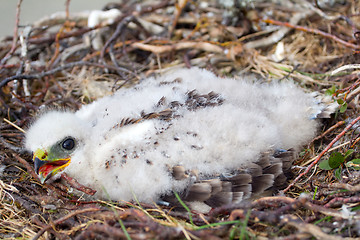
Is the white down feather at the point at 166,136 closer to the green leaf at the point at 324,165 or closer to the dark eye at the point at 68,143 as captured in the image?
the dark eye at the point at 68,143

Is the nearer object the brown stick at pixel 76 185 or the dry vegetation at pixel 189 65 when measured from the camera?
the dry vegetation at pixel 189 65

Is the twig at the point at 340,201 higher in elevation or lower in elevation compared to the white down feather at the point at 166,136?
lower

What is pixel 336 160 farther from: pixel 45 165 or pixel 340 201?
pixel 45 165

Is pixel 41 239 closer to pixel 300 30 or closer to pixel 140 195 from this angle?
pixel 140 195

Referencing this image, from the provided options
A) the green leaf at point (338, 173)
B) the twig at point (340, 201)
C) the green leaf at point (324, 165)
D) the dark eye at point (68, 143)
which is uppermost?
the dark eye at point (68, 143)

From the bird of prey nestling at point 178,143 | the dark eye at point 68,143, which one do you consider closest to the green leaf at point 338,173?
the bird of prey nestling at point 178,143

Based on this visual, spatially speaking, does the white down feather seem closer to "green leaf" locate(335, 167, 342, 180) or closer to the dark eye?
the dark eye

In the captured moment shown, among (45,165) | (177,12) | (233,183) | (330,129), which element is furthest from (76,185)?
(177,12)
